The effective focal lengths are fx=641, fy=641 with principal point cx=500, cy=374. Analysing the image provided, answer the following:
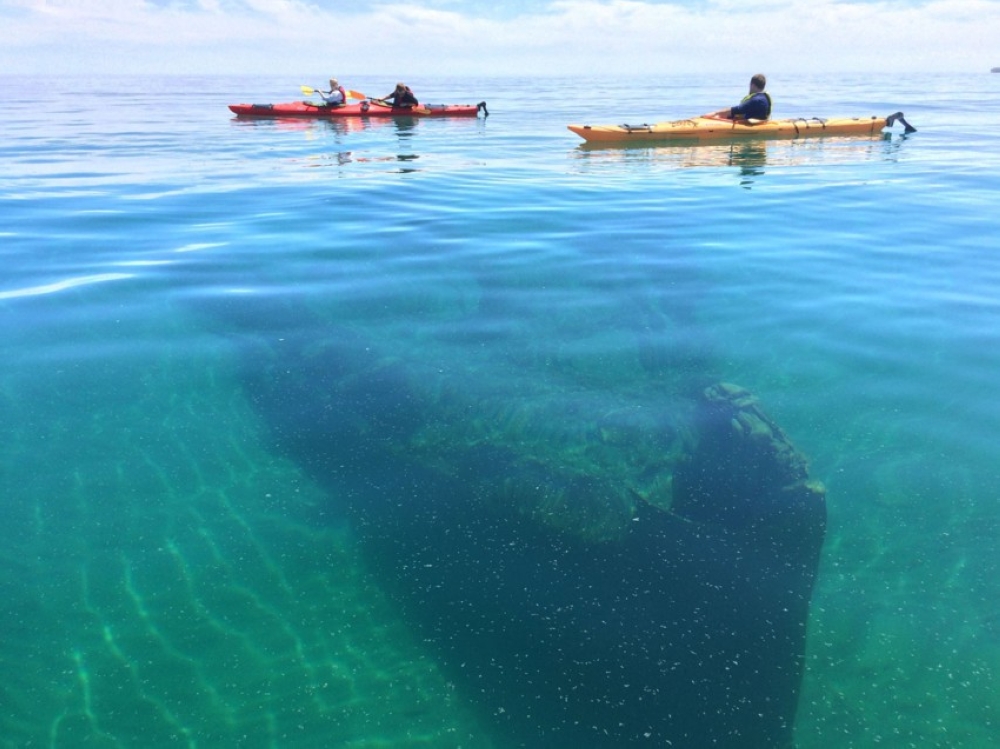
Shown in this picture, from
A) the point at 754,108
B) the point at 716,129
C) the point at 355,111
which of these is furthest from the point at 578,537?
the point at 355,111

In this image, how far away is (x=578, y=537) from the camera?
4.43 meters

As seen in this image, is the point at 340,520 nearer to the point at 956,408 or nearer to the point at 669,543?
the point at 669,543

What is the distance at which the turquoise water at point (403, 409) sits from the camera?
3.42m

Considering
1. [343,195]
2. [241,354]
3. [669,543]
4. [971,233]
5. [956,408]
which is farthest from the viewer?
[343,195]

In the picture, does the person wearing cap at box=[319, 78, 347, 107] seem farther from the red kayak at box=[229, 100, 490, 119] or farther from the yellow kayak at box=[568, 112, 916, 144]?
the yellow kayak at box=[568, 112, 916, 144]

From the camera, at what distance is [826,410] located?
572 centimetres

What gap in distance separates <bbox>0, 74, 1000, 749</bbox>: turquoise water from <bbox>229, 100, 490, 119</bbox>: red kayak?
17378 millimetres

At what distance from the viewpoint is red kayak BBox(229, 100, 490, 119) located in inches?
1150

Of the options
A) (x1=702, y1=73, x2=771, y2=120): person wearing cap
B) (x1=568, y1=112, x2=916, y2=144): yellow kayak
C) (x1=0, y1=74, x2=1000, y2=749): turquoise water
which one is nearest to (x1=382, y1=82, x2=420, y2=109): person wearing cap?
(x1=568, y1=112, x2=916, y2=144): yellow kayak

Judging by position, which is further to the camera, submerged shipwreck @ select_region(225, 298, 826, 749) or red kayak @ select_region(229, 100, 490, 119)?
red kayak @ select_region(229, 100, 490, 119)

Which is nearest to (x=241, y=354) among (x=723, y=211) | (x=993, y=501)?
(x=993, y=501)

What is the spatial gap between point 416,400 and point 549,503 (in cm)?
182

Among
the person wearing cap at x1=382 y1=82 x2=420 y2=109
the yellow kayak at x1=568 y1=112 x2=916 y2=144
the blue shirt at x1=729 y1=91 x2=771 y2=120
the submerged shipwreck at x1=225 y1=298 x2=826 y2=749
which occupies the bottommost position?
the submerged shipwreck at x1=225 y1=298 x2=826 y2=749

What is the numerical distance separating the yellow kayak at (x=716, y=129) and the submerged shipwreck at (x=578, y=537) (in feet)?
54.6
